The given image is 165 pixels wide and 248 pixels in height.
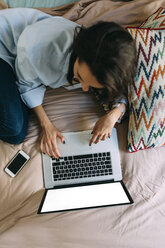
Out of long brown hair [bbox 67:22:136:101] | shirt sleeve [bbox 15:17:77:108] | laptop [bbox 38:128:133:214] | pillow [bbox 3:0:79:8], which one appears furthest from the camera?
pillow [bbox 3:0:79:8]

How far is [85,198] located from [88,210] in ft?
0.28

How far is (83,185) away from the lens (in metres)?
0.83

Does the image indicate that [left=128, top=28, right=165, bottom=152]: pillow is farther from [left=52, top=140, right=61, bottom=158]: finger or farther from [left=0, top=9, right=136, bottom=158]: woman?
[left=52, top=140, right=61, bottom=158]: finger

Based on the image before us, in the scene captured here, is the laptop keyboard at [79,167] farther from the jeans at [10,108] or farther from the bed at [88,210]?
the jeans at [10,108]

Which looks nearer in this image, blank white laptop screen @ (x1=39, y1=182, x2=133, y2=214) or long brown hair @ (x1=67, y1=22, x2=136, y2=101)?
long brown hair @ (x1=67, y1=22, x2=136, y2=101)

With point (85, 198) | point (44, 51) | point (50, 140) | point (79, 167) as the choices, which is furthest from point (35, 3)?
point (85, 198)

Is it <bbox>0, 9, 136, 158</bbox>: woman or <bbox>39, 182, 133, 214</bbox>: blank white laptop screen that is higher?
<bbox>0, 9, 136, 158</bbox>: woman

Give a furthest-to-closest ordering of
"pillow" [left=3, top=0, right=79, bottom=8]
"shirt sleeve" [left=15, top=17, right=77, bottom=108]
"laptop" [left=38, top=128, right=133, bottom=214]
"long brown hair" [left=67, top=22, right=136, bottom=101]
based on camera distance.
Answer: "pillow" [left=3, top=0, right=79, bottom=8] → "laptop" [left=38, top=128, right=133, bottom=214] → "shirt sleeve" [left=15, top=17, right=77, bottom=108] → "long brown hair" [left=67, top=22, right=136, bottom=101]

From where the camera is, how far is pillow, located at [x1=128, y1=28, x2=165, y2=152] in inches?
29.5

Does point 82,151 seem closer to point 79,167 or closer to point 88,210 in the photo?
point 79,167

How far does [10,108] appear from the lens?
0.78 m

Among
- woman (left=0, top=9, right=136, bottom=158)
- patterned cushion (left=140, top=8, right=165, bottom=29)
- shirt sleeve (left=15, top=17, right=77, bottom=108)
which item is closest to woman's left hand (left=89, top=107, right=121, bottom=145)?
woman (left=0, top=9, right=136, bottom=158)

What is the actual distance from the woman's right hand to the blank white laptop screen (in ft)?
0.52

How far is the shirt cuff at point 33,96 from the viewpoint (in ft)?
2.73
